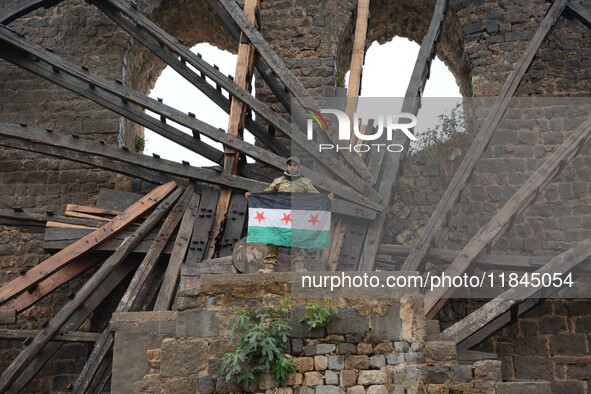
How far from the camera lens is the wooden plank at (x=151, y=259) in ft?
24.9

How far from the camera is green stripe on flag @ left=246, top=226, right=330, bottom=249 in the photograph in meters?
6.42

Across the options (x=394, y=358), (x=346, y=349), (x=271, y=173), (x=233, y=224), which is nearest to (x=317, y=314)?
(x=346, y=349)

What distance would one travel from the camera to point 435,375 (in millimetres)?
5344

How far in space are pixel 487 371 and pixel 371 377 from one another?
0.97 meters

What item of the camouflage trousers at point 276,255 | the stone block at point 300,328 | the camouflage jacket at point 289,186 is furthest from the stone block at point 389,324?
the camouflage jacket at point 289,186

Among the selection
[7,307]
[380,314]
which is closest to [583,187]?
[380,314]

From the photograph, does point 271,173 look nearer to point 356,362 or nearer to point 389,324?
point 389,324

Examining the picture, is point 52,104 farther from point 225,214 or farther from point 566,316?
point 566,316

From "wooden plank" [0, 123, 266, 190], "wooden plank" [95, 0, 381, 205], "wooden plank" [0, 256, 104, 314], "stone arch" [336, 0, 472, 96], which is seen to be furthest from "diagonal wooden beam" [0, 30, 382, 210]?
"stone arch" [336, 0, 472, 96]

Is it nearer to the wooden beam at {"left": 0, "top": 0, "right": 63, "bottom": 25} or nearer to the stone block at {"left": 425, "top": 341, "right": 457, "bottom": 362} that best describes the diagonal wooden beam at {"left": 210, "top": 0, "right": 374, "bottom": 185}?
the wooden beam at {"left": 0, "top": 0, "right": 63, "bottom": 25}

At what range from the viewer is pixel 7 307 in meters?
7.80

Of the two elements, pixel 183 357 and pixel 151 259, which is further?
pixel 151 259

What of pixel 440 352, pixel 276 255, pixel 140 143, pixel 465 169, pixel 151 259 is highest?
pixel 140 143

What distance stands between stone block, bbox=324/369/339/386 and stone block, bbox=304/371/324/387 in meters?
0.03
